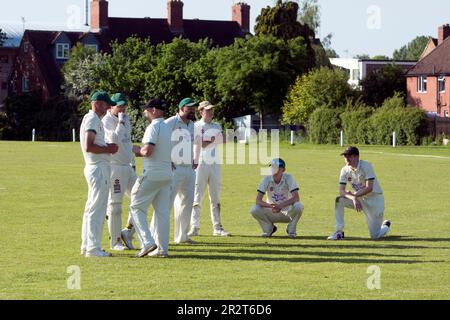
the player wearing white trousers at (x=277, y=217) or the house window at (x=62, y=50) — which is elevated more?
the house window at (x=62, y=50)

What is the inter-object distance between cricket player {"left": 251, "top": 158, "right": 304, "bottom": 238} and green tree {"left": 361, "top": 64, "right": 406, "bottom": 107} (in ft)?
209

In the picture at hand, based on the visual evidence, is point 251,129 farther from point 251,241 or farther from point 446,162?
point 251,241

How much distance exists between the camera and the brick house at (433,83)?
271 ft

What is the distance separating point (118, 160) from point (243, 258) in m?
2.38

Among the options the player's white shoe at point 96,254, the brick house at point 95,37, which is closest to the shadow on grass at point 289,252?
the player's white shoe at point 96,254

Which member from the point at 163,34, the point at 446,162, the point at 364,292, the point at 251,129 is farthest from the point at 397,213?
the point at 163,34

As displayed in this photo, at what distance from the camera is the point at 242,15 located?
10756 cm

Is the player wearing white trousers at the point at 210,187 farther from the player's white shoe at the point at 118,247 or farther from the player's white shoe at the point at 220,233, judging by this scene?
the player's white shoe at the point at 118,247

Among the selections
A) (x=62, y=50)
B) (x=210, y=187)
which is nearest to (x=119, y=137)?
(x=210, y=187)

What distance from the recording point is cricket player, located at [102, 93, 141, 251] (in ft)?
54.6

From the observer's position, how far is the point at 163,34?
10219 cm

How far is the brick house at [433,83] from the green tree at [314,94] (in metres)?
9.06

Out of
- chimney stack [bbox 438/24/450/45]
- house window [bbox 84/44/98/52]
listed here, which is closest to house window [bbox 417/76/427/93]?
chimney stack [bbox 438/24/450/45]

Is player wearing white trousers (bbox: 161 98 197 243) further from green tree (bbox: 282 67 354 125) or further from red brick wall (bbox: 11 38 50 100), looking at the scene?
red brick wall (bbox: 11 38 50 100)
